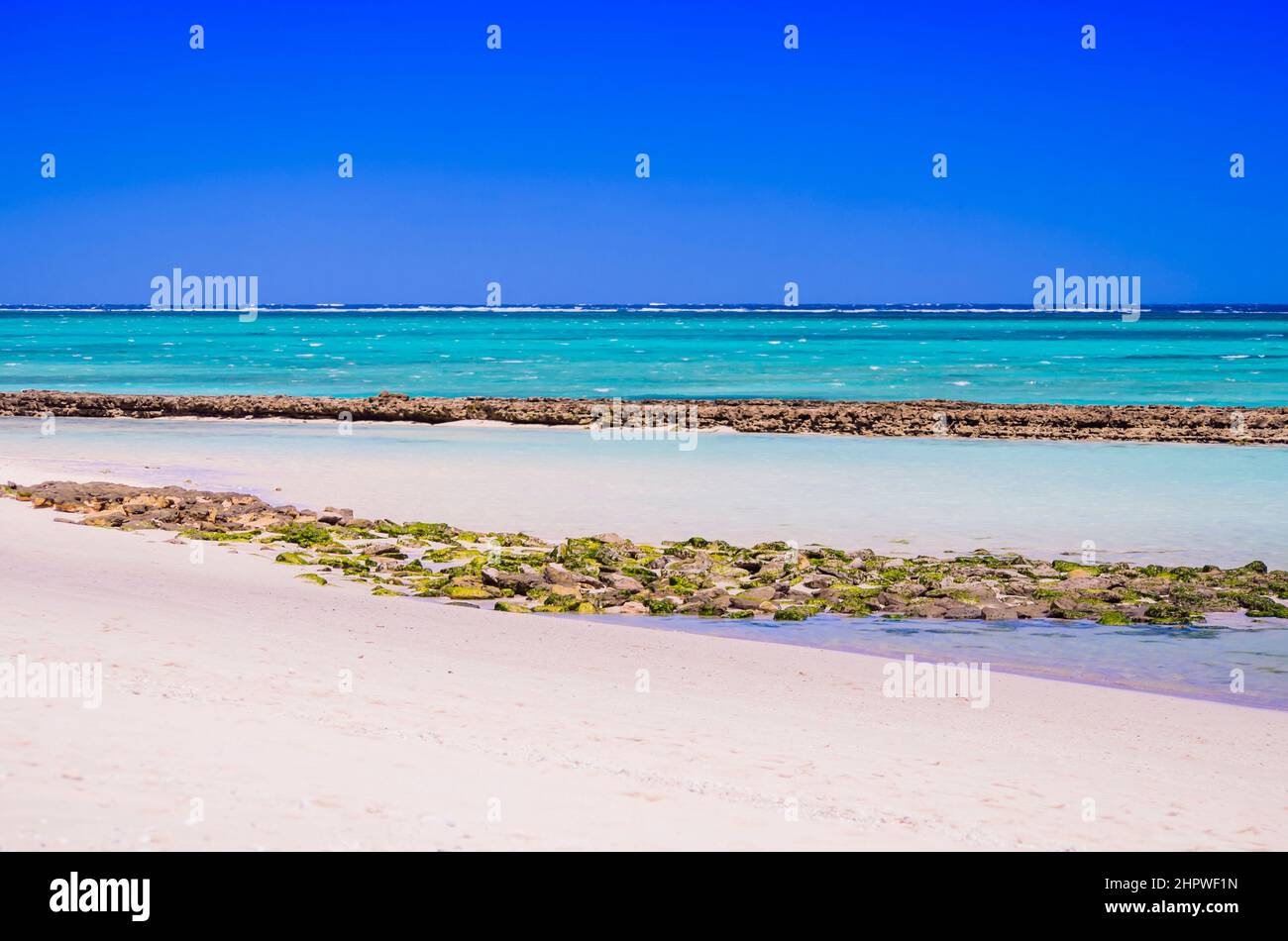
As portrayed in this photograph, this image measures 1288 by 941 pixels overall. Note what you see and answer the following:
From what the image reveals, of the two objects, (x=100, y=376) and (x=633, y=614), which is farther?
(x=100, y=376)

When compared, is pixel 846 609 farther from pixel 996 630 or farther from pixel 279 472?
pixel 279 472

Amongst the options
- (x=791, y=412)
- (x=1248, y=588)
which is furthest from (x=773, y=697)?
(x=791, y=412)

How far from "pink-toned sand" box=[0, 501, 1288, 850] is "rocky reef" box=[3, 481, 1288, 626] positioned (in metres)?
1.47

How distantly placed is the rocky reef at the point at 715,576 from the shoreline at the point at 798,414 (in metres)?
17.4

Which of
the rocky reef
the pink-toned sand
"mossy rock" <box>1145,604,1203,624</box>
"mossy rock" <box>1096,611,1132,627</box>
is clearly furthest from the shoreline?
the pink-toned sand

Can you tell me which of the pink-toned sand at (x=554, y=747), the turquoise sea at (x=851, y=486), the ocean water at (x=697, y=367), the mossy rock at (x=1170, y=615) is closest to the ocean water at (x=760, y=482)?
the turquoise sea at (x=851, y=486)

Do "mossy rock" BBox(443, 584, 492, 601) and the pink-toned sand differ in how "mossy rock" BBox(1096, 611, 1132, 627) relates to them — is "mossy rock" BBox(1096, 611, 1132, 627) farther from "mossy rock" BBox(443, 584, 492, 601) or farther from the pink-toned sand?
"mossy rock" BBox(443, 584, 492, 601)

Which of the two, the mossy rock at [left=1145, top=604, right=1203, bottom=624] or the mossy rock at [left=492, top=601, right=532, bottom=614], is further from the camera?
the mossy rock at [left=492, top=601, right=532, bottom=614]

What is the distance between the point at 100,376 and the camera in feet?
200

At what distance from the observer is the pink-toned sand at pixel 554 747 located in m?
5.48

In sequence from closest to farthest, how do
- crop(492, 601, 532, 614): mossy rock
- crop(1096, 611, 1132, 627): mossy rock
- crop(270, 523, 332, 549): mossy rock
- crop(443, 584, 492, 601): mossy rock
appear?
crop(1096, 611, 1132, 627): mossy rock → crop(492, 601, 532, 614): mossy rock → crop(443, 584, 492, 601): mossy rock → crop(270, 523, 332, 549): mossy rock

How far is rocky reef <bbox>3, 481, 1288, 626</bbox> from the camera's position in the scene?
1187 centimetres

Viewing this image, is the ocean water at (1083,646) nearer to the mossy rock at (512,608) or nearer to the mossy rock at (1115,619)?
the mossy rock at (1115,619)
